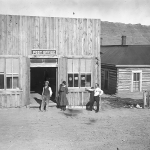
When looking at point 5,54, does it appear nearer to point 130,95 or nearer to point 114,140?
point 114,140

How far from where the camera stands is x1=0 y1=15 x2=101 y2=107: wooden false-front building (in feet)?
49.9

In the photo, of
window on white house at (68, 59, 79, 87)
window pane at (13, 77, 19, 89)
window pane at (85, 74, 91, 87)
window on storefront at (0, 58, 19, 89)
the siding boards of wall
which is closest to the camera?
the siding boards of wall

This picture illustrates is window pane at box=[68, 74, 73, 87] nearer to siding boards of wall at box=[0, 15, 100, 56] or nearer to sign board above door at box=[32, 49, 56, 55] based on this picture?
siding boards of wall at box=[0, 15, 100, 56]

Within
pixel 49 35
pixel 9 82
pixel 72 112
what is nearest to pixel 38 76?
pixel 9 82

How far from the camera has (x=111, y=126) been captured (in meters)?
12.4

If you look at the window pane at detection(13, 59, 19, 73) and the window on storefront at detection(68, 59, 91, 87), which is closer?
the window pane at detection(13, 59, 19, 73)

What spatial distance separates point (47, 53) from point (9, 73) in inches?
94.9

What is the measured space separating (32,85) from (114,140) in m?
16.1

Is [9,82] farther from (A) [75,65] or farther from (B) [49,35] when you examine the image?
(A) [75,65]

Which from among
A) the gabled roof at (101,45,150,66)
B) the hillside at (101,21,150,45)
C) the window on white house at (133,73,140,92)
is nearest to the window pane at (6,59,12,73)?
the gabled roof at (101,45,150,66)

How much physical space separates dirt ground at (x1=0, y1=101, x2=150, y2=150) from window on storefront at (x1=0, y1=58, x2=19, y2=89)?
1417mm

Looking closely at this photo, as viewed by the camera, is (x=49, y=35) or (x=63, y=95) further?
(x=49, y=35)

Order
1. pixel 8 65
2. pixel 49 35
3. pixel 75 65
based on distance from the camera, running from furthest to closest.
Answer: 1. pixel 75 65
2. pixel 49 35
3. pixel 8 65

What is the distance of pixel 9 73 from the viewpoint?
1536cm
